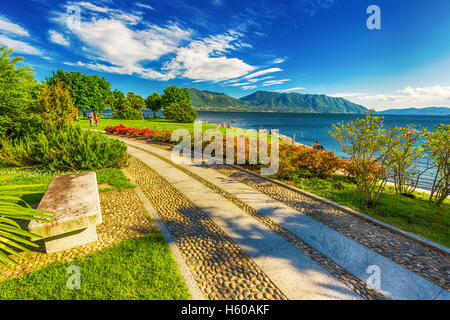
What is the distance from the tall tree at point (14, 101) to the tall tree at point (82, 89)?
2631cm

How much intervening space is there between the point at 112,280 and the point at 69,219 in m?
1.36

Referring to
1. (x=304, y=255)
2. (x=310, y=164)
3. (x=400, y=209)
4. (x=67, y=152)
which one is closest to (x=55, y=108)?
(x=67, y=152)

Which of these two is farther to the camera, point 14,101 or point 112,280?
point 14,101

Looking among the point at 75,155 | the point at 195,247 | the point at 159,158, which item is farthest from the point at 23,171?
the point at 195,247

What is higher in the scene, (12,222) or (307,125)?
(307,125)

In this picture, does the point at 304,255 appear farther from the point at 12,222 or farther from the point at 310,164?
the point at 310,164

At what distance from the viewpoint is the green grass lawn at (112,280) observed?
2535mm

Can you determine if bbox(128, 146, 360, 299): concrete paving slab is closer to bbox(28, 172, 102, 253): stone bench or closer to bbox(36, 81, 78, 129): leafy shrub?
bbox(28, 172, 102, 253): stone bench

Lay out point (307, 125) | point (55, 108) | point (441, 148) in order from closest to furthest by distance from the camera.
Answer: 1. point (441, 148)
2. point (55, 108)
3. point (307, 125)

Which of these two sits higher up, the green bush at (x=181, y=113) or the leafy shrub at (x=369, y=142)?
the green bush at (x=181, y=113)

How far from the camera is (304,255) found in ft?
11.4
